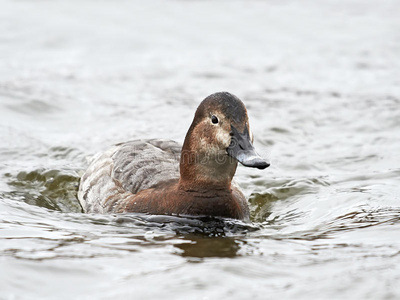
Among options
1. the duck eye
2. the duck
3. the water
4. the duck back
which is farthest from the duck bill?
the duck back

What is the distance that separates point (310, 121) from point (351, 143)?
122cm

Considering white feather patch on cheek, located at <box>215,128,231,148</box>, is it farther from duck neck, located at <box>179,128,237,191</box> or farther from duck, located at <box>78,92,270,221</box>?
duck neck, located at <box>179,128,237,191</box>

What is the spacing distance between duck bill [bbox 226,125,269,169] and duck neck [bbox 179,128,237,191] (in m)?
0.25

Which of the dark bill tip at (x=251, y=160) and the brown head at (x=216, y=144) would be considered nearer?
the dark bill tip at (x=251, y=160)

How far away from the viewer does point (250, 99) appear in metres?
12.8

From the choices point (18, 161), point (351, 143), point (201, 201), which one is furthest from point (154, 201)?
point (351, 143)

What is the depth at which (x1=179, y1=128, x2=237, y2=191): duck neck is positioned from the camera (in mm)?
6703

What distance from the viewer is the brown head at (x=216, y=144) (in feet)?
21.2

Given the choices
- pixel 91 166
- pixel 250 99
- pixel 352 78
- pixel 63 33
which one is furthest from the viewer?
pixel 63 33

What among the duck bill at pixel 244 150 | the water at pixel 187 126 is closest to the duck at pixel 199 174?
the duck bill at pixel 244 150

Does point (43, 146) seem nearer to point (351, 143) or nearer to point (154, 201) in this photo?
point (154, 201)

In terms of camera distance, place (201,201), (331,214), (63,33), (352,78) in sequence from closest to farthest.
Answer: (201,201)
(331,214)
(352,78)
(63,33)

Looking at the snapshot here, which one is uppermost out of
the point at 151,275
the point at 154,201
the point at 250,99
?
the point at 250,99

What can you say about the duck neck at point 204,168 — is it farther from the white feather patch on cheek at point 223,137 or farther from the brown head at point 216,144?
the white feather patch on cheek at point 223,137
